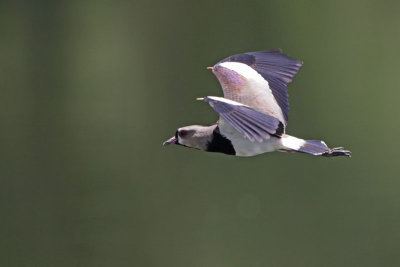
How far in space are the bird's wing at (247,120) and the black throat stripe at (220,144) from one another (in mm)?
216

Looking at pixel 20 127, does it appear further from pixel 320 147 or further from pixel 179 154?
pixel 320 147

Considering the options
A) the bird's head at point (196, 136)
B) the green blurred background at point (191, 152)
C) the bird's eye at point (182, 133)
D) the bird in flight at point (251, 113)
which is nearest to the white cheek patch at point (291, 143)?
the bird in flight at point (251, 113)

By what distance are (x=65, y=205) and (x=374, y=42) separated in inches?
99.7

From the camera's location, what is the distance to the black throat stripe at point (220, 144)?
2816mm

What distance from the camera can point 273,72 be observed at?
3287mm

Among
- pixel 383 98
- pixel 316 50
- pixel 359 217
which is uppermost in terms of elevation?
pixel 316 50

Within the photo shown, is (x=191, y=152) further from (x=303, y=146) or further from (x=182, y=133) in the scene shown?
(x=303, y=146)

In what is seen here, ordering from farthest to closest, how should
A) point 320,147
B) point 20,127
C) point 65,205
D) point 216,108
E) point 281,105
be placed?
point 20,127
point 65,205
point 281,105
point 320,147
point 216,108

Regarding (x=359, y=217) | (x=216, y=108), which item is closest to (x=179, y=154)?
(x=359, y=217)

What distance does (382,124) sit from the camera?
5273 mm

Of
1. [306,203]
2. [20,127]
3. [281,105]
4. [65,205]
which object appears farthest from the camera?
[20,127]

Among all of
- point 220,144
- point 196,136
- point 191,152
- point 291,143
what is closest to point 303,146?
point 291,143

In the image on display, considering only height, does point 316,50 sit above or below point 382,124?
above

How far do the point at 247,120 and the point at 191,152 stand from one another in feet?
9.23
